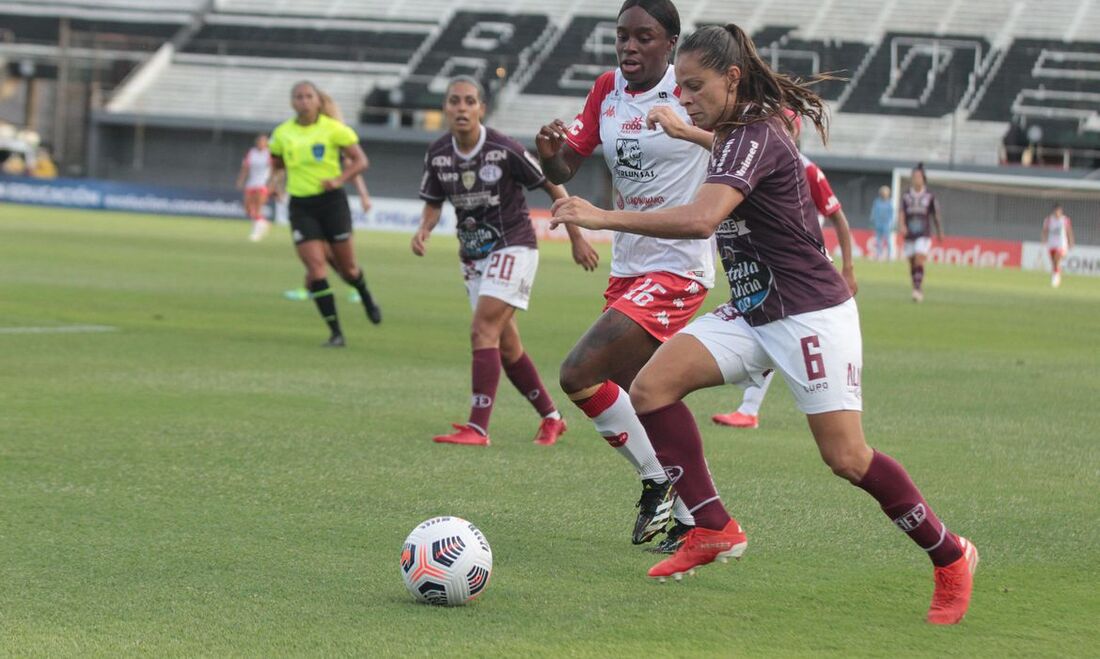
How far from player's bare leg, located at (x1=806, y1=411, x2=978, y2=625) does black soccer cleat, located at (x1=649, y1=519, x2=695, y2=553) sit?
3.82ft

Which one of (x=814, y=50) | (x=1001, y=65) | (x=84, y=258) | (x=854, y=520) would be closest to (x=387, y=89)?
(x=814, y=50)

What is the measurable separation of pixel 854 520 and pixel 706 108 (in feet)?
8.10

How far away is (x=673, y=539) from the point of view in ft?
21.7

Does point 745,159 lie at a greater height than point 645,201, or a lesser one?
greater

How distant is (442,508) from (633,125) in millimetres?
1938

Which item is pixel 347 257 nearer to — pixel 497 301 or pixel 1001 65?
pixel 497 301

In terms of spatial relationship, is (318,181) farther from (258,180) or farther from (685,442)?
(258,180)

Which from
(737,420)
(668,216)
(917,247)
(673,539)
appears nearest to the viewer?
(668,216)

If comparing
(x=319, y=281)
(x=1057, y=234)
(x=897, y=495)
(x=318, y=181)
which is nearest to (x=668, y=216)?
(x=897, y=495)

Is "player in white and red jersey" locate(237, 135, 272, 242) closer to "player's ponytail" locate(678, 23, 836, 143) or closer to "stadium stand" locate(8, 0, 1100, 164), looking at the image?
"stadium stand" locate(8, 0, 1100, 164)

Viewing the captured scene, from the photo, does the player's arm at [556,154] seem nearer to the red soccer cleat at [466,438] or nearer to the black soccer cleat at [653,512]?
the black soccer cleat at [653,512]

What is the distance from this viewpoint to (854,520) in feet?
23.8

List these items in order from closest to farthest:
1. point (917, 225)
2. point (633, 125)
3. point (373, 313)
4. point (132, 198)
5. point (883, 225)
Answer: point (633, 125) < point (373, 313) < point (917, 225) < point (883, 225) < point (132, 198)

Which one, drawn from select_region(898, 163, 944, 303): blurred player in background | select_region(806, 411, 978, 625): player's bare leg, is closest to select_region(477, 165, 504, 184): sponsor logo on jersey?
select_region(806, 411, 978, 625): player's bare leg
